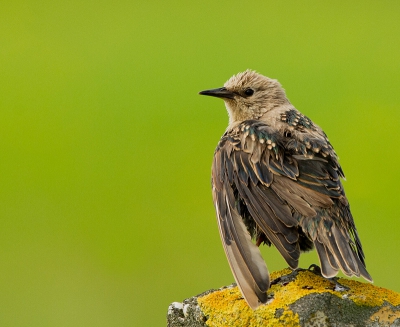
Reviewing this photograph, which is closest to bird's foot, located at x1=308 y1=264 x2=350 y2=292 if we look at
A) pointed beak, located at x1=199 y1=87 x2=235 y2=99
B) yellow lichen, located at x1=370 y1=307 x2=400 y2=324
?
yellow lichen, located at x1=370 y1=307 x2=400 y2=324

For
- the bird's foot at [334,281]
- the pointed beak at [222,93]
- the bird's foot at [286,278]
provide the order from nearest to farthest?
the bird's foot at [334,281] < the bird's foot at [286,278] < the pointed beak at [222,93]

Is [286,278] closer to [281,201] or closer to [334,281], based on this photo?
[334,281]

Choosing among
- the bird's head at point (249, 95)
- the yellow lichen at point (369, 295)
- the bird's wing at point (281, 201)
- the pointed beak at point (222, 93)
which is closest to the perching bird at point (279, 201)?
the bird's wing at point (281, 201)

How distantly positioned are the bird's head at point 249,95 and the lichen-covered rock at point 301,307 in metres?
2.81

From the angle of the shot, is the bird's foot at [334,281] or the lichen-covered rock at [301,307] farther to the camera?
the bird's foot at [334,281]

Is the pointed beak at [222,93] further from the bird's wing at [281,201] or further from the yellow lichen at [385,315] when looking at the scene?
the yellow lichen at [385,315]

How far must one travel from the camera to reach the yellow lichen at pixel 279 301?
6.21m

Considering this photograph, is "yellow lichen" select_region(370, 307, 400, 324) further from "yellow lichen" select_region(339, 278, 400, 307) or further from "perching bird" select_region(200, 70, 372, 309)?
"perching bird" select_region(200, 70, 372, 309)

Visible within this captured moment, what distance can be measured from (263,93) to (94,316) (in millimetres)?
4935

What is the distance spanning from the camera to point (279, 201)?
7188 mm

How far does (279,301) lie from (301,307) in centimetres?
20

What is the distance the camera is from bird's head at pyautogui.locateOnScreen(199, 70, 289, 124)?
9.21 meters

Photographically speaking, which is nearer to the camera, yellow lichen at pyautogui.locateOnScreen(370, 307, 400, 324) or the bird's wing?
yellow lichen at pyautogui.locateOnScreen(370, 307, 400, 324)

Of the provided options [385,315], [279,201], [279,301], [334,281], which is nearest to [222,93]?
[279,201]
